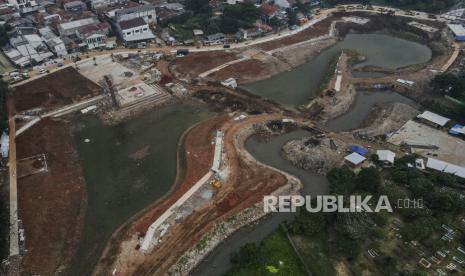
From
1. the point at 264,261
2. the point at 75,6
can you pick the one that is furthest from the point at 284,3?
the point at 264,261

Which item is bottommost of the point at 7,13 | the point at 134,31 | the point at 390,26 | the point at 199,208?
the point at 199,208

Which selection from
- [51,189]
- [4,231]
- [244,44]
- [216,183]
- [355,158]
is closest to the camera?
[4,231]

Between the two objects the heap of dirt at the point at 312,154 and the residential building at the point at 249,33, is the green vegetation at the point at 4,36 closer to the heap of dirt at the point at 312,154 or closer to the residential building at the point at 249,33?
A: the residential building at the point at 249,33

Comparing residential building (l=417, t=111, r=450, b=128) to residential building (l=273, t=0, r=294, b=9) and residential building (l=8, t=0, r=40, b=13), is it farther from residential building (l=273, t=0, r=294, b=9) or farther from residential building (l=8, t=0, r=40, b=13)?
residential building (l=8, t=0, r=40, b=13)

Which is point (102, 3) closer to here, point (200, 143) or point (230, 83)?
point (230, 83)

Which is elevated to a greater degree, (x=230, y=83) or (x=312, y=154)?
(x=230, y=83)

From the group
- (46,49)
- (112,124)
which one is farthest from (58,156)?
(46,49)

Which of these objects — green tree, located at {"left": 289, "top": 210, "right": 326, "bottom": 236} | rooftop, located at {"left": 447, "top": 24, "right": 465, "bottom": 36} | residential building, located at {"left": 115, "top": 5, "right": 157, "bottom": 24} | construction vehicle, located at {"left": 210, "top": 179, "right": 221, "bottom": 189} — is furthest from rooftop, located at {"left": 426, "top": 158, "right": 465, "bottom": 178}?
residential building, located at {"left": 115, "top": 5, "right": 157, "bottom": 24}
